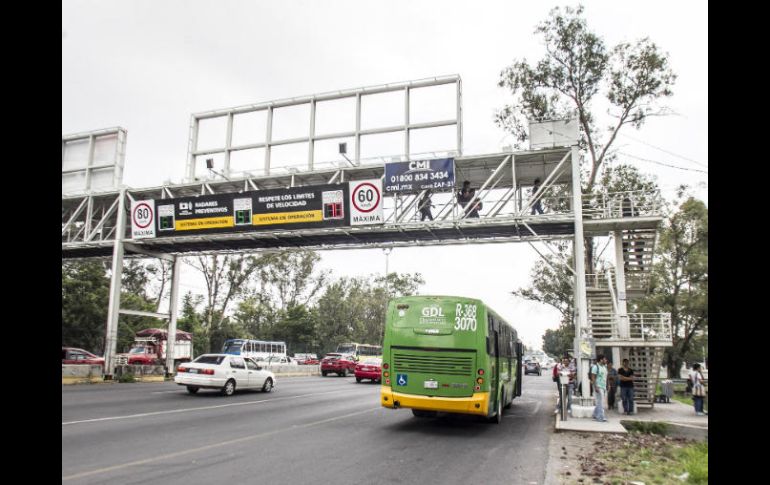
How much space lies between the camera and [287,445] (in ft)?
32.7

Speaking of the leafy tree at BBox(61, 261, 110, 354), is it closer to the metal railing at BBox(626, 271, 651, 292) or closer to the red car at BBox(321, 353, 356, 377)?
the red car at BBox(321, 353, 356, 377)

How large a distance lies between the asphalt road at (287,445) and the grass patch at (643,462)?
0.86 metres

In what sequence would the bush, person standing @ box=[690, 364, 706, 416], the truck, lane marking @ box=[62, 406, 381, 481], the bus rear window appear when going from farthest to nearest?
the bus rear window → the truck → the bush → person standing @ box=[690, 364, 706, 416] → lane marking @ box=[62, 406, 381, 481]

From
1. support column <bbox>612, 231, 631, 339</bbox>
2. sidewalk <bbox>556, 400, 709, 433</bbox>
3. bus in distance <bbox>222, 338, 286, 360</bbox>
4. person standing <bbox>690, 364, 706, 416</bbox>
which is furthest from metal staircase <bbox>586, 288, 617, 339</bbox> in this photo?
bus in distance <bbox>222, 338, 286, 360</bbox>

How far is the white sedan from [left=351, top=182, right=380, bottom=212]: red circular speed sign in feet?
26.0

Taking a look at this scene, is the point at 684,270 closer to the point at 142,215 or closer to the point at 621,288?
the point at 621,288

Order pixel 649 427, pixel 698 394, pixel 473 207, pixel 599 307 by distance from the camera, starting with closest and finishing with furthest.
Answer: pixel 649 427 < pixel 698 394 < pixel 599 307 < pixel 473 207

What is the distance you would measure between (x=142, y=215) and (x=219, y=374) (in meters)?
10.6

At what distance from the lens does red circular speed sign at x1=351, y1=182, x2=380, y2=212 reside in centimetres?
2228

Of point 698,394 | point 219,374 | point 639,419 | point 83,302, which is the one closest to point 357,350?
point 83,302

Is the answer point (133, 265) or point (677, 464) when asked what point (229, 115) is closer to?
point (677, 464)

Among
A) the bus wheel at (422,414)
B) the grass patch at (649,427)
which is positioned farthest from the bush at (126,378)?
the grass patch at (649,427)

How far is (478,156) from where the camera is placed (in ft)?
72.6
